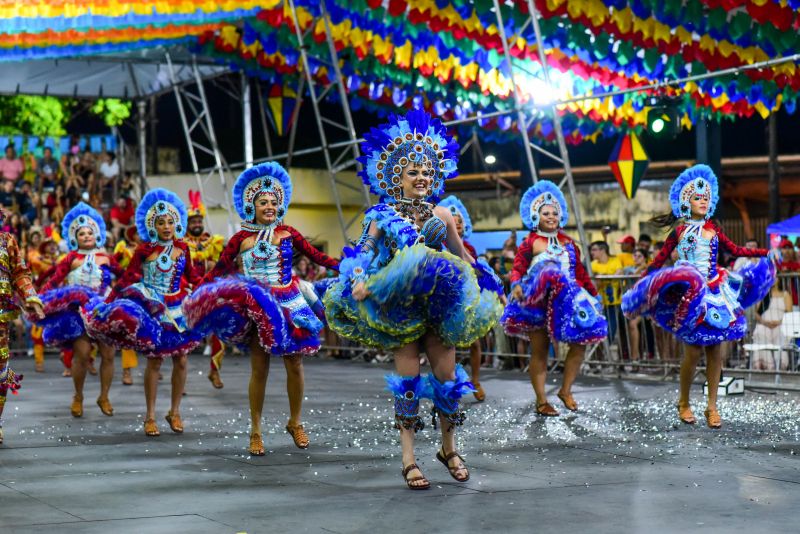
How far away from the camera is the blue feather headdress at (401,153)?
6.61 metres

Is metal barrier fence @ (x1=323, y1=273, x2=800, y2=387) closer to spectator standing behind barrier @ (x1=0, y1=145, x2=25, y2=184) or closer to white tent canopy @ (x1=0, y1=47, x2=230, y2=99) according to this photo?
white tent canopy @ (x1=0, y1=47, x2=230, y2=99)

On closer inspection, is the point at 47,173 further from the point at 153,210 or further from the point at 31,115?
the point at 153,210

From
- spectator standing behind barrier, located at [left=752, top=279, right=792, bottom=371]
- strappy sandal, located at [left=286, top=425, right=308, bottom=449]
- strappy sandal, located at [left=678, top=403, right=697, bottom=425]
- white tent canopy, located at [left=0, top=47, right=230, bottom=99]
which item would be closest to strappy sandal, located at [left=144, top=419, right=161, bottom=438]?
strappy sandal, located at [left=286, top=425, right=308, bottom=449]

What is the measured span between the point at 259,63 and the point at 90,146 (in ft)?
24.5

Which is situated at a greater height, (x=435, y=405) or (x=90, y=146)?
(x=90, y=146)

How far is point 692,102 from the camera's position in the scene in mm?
15414

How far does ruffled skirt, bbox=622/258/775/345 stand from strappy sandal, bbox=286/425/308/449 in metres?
2.78

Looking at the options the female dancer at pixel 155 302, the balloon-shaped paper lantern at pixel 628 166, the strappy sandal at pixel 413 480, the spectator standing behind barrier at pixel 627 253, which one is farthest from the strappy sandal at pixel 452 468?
the balloon-shaped paper lantern at pixel 628 166

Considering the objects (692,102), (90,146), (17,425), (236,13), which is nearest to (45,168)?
(90,146)

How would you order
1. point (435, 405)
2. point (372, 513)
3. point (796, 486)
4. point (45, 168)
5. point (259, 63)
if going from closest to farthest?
1. point (372, 513)
2. point (796, 486)
3. point (435, 405)
4. point (259, 63)
5. point (45, 168)

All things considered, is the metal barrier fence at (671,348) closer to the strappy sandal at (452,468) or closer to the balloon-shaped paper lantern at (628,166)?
the balloon-shaped paper lantern at (628,166)

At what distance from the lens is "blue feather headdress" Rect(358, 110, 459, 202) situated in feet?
21.7

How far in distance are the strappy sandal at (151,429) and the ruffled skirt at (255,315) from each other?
44.3 inches

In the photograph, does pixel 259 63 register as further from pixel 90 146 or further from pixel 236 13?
pixel 90 146
